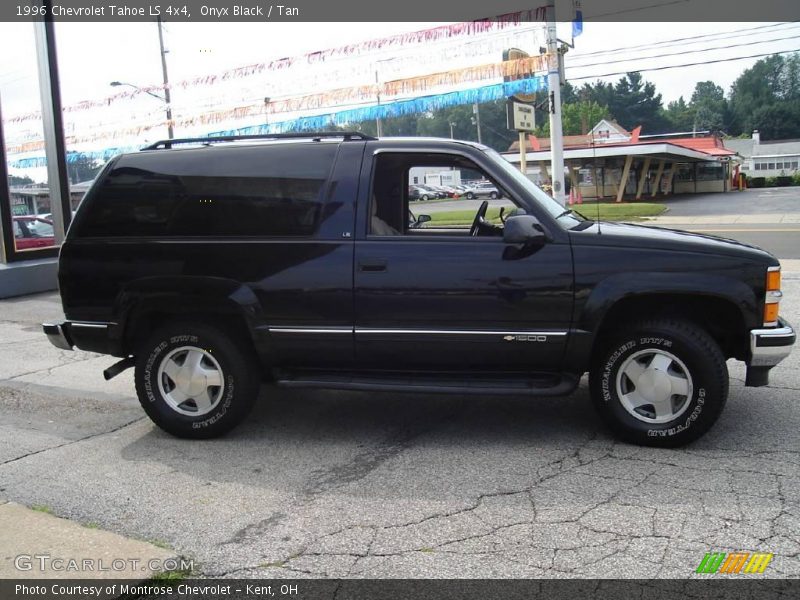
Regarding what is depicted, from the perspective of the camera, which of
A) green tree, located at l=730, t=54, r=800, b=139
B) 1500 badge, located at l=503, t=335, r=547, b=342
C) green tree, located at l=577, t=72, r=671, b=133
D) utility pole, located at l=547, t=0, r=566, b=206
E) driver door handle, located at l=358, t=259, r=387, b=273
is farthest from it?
green tree, located at l=730, t=54, r=800, b=139

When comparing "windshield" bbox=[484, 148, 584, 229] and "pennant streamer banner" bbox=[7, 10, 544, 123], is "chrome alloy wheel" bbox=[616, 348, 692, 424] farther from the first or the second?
"pennant streamer banner" bbox=[7, 10, 544, 123]

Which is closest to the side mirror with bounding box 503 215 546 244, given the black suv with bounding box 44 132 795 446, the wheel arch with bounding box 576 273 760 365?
the black suv with bounding box 44 132 795 446

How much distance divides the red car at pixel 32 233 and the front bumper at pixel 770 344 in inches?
496

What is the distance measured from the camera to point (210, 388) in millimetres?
5215

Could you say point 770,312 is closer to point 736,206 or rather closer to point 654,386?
point 654,386

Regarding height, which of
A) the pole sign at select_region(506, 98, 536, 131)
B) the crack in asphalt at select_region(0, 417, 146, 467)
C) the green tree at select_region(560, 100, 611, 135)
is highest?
the green tree at select_region(560, 100, 611, 135)

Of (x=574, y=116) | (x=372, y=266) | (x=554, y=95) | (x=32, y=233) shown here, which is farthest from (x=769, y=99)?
(x=372, y=266)


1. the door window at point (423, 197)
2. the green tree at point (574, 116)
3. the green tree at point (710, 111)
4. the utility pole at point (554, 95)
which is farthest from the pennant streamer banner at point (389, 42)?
the green tree at point (710, 111)

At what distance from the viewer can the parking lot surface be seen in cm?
352

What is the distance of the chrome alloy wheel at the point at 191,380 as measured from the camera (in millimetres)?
5168

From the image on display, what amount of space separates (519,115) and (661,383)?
21.6 metres

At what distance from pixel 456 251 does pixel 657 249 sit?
49.0 inches

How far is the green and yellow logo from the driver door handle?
2.50 m

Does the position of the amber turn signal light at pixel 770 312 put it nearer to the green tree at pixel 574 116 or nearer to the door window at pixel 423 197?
the door window at pixel 423 197
